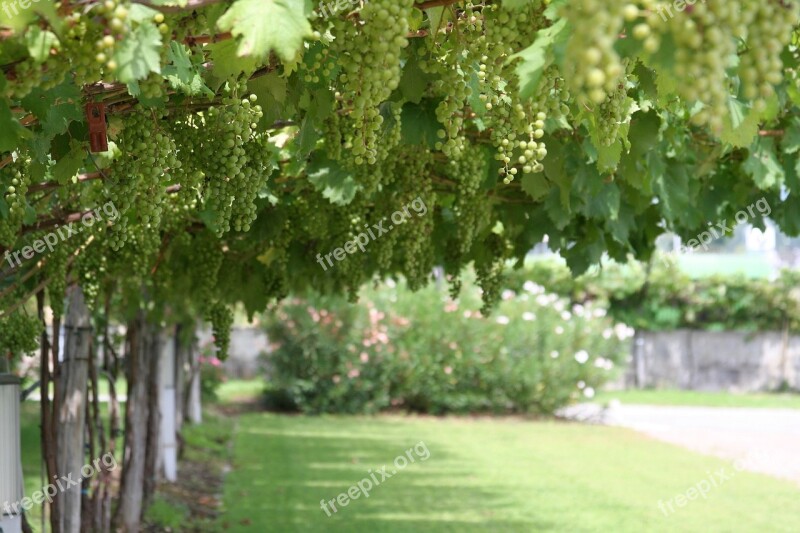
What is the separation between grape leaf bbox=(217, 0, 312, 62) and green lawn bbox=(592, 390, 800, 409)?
16886 millimetres

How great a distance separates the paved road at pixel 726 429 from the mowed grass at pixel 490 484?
47cm

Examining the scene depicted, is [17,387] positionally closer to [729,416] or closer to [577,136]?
[577,136]

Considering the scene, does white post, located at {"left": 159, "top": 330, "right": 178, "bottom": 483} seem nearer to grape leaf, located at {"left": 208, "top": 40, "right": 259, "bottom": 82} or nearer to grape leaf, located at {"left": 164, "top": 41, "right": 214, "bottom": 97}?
grape leaf, located at {"left": 164, "top": 41, "right": 214, "bottom": 97}

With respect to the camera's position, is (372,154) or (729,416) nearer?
(372,154)

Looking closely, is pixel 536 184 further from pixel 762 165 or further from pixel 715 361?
pixel 715 361

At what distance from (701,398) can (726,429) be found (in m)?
4.57

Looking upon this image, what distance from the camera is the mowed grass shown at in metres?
8.06

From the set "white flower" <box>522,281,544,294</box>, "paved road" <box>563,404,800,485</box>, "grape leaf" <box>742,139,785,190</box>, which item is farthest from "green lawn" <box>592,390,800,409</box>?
"grape leaf" <box>742,139,785,190</box>

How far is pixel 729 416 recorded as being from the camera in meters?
16.2

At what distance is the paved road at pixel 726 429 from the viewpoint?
457 inches

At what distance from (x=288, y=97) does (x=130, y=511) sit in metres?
4.43

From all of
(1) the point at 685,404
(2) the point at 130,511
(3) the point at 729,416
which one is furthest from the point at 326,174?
(1) the point at 685,404

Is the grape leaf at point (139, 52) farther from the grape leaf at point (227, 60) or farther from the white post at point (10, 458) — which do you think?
the white post at point (10, 458)

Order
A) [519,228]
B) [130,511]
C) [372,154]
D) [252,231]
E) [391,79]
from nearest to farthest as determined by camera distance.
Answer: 1. [391,79]
2. [372,154]
3. [252,231]
4. [519,228]
5. [130,511]
